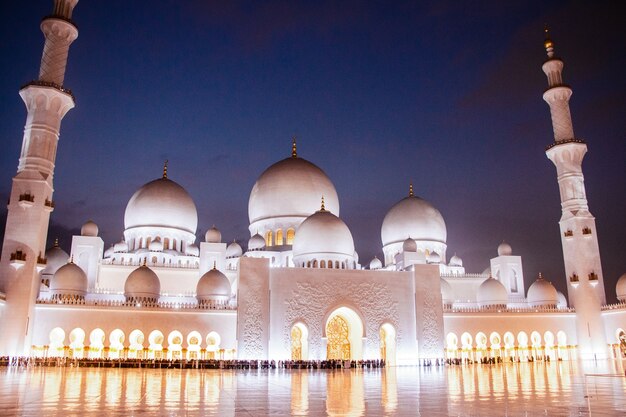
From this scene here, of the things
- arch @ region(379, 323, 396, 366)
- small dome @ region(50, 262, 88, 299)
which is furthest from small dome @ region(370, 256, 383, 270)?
small dome @ region(50, 262, 88, 299)

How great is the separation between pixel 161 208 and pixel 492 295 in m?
15.8

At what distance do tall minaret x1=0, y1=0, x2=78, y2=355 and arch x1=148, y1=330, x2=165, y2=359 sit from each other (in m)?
3.76

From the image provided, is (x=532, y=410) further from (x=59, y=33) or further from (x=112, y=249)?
(x=112, y=249)

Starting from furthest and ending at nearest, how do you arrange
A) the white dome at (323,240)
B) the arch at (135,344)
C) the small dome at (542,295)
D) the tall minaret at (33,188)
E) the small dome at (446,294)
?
the small dome at (542,295) < the small dome at (446,294) < the white dome at (323,240) < the arch at (135,344) < the tall minaret at (33,188)

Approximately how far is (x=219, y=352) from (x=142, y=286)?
3.71 meters

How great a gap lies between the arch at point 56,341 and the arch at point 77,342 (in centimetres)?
29

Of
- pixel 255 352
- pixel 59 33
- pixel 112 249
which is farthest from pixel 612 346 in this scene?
pixel 59 33

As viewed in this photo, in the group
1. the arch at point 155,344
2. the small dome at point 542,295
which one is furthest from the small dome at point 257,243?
the small dome at point 542,295

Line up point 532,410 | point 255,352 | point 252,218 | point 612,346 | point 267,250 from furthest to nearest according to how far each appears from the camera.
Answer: point 252,218 → point 267,250 → point 612,346 → point 255,352 → point 532,410

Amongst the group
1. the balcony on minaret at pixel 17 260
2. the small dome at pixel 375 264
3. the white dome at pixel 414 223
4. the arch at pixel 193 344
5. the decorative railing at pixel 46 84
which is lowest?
the arch at pixel 193 344

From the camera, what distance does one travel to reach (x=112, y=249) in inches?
963

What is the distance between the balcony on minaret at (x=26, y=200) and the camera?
16.9 m

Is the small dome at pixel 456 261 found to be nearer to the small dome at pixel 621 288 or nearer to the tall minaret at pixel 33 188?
the small dome at pixel 621 288

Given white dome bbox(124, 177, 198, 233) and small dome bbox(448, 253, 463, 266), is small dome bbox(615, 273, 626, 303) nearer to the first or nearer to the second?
small dome bbox(448, 253, 463, 266)
